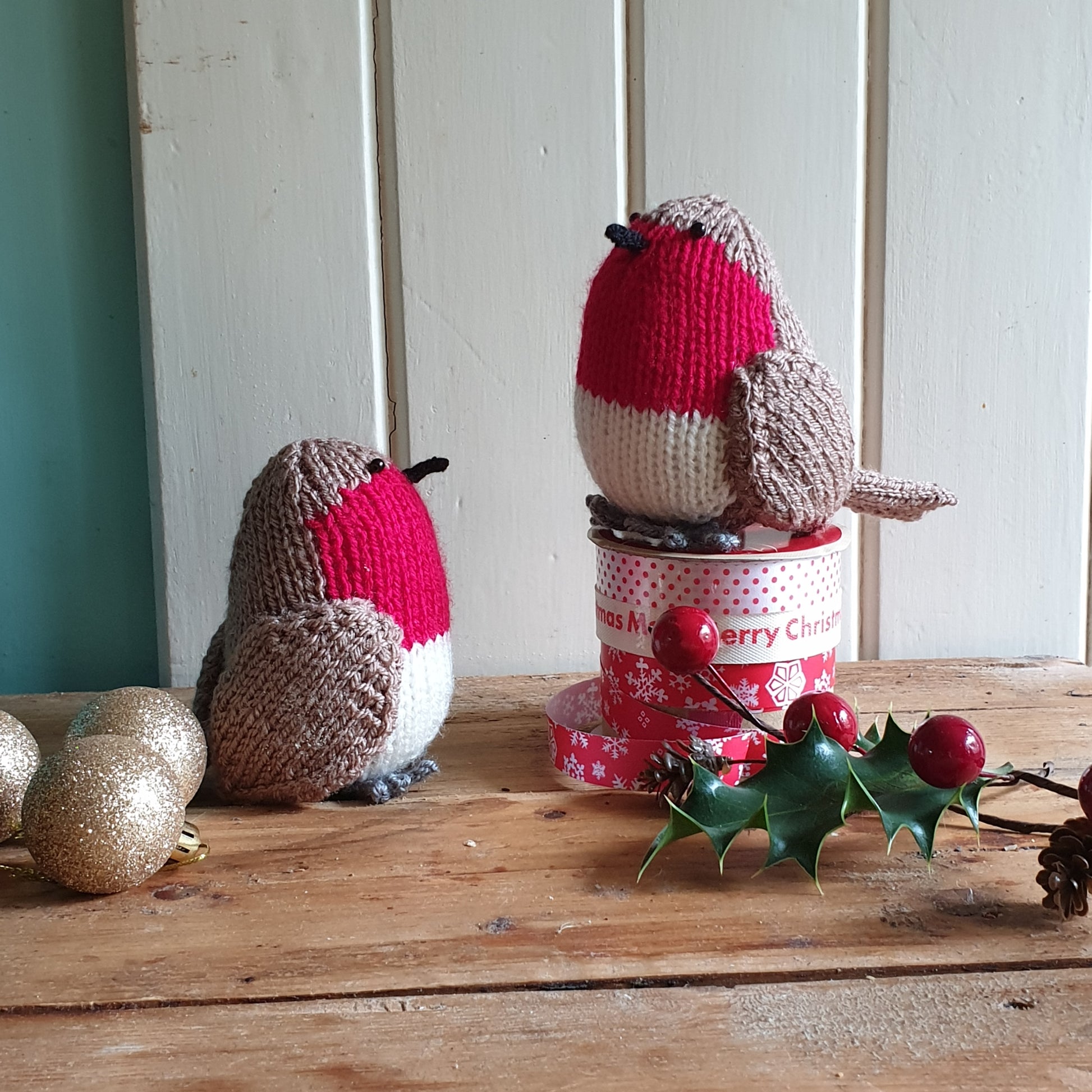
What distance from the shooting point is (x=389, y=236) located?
84 cm

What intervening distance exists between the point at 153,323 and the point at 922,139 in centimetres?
61

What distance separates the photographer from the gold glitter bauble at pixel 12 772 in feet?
1.86

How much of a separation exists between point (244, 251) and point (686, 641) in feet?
1.58

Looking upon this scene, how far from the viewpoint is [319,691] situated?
0.61 m

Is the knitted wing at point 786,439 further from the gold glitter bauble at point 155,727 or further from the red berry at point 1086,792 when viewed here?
the gold glitter bauble at point 155,727

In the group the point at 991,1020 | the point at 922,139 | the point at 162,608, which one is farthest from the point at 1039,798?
the point at 162,608

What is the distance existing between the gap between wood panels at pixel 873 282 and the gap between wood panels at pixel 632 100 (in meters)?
0.18

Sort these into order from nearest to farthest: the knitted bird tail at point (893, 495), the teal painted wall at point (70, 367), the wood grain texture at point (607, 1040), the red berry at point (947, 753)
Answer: the wood grain texture at point (607, 1040) → the red berry at point (947, 753) → the knitted bird tail at point (893, 495) → the teal painted wall at point (70, 367)

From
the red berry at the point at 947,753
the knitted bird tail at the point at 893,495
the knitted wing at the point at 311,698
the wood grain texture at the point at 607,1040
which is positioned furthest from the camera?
the knitted bird tail at the point at 893,495

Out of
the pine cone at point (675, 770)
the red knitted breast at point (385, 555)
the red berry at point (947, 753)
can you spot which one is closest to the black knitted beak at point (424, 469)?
the red knitted breast at point (385, 555)

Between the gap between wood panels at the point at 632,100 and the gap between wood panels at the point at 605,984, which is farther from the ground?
the gap between wood panels at the point at 632,100

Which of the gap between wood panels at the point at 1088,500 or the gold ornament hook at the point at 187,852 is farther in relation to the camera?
the gap between wood panels at the point at 1088,500

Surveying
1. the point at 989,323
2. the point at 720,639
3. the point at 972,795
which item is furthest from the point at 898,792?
the point at 989,323

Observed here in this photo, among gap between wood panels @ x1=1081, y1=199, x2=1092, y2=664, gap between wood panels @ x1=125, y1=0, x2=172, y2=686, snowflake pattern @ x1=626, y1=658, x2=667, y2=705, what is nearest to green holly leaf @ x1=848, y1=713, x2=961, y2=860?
snowflake pattern @ x1=626, y1=658, x2=667, y2=705
